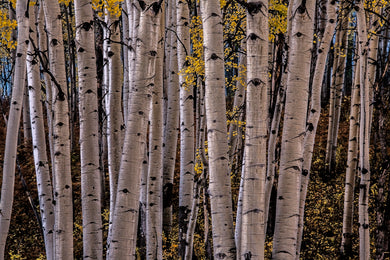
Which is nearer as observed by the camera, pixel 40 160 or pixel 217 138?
pixel 217 138

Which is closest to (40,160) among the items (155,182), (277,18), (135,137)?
(155,182)

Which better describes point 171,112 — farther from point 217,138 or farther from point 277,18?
point 217,138

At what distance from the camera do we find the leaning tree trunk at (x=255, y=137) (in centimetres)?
188

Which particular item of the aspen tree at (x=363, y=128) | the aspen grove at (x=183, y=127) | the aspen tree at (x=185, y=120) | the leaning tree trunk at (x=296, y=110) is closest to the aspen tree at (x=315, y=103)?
the aspen grove at (x=183, y=127)

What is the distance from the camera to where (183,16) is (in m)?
4.71

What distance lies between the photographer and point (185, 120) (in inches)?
201

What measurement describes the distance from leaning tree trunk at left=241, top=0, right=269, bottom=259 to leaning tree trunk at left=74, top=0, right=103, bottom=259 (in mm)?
1569

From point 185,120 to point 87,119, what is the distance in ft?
7.51

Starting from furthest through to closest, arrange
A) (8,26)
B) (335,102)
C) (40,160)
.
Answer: (335,102) < (8,26) < (40,160)

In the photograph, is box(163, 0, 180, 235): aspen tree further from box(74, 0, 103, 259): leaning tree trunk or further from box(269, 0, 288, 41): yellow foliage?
box(74, 0, 103, 259): leaning tree trunk

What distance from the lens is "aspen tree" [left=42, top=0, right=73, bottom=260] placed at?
2955mm

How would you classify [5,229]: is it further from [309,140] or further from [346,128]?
[346,128]

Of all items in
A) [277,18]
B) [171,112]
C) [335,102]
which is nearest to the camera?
[277,18]

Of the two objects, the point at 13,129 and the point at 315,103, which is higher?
the point at 315,103
